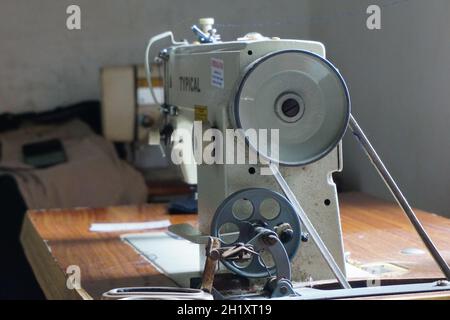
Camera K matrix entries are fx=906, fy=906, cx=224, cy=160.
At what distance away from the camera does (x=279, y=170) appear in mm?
1975

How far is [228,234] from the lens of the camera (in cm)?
189

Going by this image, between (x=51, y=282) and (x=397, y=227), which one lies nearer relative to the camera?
(x=51, y=282)

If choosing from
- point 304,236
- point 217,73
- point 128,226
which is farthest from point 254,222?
point 128,226

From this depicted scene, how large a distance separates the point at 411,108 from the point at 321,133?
187 cm

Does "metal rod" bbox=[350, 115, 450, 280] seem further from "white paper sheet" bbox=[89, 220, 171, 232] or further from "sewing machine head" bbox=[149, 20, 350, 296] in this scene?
"white paper sheet" bbox=[89, 220, 171, 232]

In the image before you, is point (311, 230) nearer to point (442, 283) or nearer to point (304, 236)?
point (304, 236)

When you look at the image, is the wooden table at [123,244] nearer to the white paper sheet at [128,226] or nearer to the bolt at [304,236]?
the white paper sheet at [128,226]

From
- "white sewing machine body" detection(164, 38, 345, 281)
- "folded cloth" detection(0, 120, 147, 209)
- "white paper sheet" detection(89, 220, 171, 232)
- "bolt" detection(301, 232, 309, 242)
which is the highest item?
"white sewing machine body" detection(164, 38, 345, 281)

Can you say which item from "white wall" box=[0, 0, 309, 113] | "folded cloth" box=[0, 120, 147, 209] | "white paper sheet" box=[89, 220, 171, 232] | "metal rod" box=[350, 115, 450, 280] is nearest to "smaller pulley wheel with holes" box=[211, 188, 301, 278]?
"metal rod" box=[350, 115, 450, 280]

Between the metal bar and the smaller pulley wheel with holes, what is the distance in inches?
1.0

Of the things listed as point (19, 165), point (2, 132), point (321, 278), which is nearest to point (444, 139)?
point (321, 278)

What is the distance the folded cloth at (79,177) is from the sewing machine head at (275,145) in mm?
2290

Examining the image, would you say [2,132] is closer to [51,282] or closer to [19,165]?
[19,165]

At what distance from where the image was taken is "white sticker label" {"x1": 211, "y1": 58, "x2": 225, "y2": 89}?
80.1 inches
